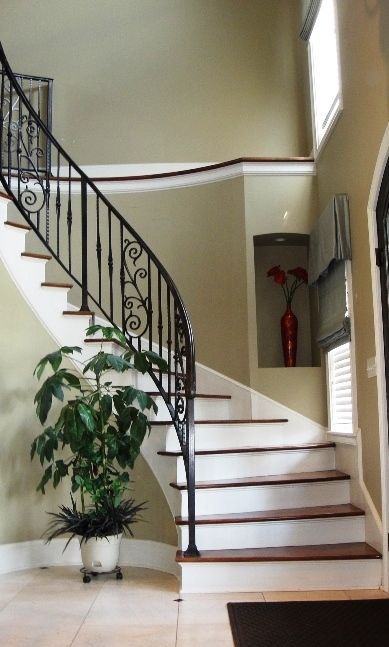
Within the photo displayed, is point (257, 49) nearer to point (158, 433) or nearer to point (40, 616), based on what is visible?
point (158, 433)

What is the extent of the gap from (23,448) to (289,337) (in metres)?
2.41

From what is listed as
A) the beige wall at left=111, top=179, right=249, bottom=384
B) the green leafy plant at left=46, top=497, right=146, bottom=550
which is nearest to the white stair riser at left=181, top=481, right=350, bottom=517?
the green leafy plant at left=46, top=497, right=146, bottom=550

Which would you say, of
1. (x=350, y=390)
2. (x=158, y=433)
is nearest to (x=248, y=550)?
(x=158, y=433)

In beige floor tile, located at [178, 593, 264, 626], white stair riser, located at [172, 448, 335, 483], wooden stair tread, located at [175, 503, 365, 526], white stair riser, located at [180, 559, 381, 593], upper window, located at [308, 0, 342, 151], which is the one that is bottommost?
beige floor tile, located at [178, 593, 264, 626]

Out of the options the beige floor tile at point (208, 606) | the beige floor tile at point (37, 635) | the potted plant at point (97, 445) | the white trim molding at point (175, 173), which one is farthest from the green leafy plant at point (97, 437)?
the white trim molding at point (175, 173)

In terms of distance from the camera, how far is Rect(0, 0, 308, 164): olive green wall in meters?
6.50

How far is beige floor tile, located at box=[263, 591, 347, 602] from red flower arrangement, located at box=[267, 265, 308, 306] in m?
2.68

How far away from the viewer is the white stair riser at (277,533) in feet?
12.6

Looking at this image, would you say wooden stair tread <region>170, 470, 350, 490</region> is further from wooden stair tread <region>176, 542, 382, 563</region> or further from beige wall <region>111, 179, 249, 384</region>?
beige wall <region>111, 179, 249, 384</region>

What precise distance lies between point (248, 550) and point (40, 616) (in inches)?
48.0

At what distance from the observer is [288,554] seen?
12.1 feet

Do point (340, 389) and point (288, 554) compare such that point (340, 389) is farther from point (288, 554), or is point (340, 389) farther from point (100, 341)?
point (100, 341)

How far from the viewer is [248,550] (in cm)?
381

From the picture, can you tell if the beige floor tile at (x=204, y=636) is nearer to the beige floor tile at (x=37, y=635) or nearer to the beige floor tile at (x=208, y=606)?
the beige floor tile at (x=208, y=606)
